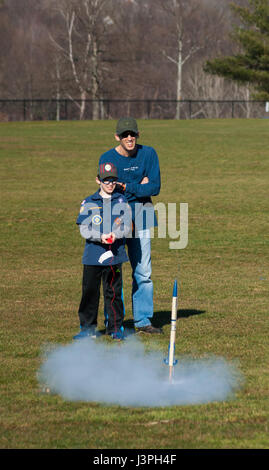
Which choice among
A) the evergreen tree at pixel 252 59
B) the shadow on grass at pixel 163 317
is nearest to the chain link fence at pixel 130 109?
the evergreen tree at pixel 252 59

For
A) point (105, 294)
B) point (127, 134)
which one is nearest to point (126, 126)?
point (127, 134)

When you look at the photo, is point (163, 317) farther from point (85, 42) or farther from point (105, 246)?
point (85, 42)

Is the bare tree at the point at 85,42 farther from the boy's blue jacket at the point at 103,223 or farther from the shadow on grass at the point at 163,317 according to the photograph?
the boy's blue jacket at the point at 103,223

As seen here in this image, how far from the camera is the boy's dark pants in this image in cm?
807

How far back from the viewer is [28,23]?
115 m

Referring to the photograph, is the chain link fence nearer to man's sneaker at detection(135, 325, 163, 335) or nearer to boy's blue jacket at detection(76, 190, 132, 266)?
man's sneaker at detection(135, 325, 163, 335)

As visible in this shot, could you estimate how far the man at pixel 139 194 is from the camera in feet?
27.4

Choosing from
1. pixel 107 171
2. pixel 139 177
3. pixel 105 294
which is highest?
pixel 107 171

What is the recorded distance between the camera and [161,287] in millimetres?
12320

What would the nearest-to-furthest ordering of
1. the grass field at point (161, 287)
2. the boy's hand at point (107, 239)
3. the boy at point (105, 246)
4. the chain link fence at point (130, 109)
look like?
the grass field at point (161, 287), the boy's hand at point (107, 239), the boy at point (105, 246), the chain link fence at point (130, 109)

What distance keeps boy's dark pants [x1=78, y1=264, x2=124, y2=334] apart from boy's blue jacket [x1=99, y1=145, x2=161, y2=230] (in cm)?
63

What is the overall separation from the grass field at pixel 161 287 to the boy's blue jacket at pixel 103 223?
36.0 inches

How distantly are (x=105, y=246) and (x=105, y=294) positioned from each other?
0.52 meters

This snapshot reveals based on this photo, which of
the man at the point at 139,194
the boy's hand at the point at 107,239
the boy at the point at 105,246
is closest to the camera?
the boy's hand at the point at 107,239
